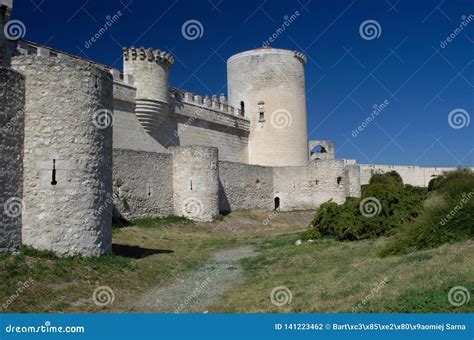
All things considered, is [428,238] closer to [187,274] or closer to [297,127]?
[187,274]

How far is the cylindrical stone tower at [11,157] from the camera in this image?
866 cm

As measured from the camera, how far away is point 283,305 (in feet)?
22.2

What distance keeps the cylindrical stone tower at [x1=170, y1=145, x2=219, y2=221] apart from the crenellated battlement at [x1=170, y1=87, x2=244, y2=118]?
5523 mm

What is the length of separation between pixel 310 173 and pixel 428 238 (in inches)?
699

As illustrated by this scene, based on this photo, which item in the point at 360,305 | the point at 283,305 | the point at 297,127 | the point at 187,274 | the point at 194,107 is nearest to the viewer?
the point at 360,305

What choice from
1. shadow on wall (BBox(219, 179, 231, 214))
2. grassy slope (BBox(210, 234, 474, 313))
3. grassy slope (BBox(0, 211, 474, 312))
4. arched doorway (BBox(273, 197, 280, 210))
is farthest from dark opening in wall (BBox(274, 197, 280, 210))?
grassy slope (BBox(210, 234, 474, 313))

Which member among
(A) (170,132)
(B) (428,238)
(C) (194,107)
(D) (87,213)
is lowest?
(B) (428,238)

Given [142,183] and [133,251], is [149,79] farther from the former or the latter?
[133,251]

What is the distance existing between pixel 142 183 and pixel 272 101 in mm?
14872

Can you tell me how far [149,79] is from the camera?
21.8 meters

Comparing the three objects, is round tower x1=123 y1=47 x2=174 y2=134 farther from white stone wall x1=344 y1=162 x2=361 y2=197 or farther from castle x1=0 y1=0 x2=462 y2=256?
white stone wall x1=344 y1=162 x2=361 y2=197

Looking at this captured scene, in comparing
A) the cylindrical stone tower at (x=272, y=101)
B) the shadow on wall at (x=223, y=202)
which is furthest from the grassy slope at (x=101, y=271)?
the cylindrical stone tower at (x=272, y=101)

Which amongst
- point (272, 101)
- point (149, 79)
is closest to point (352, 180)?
point (272, 101)

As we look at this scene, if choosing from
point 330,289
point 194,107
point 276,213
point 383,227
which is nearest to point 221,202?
point 276,213
